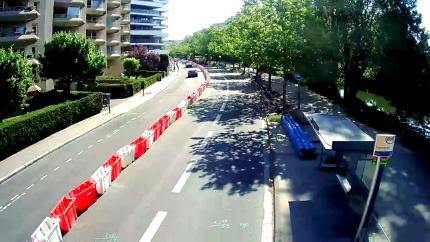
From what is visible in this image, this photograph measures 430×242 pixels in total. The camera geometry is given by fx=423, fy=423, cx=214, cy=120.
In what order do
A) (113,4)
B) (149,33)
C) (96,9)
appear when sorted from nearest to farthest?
(96,9), (113,4), (149,33)

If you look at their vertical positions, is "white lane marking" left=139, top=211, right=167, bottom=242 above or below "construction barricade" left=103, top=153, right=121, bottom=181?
below

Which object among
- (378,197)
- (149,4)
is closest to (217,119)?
(378,197)

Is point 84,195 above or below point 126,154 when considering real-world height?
below

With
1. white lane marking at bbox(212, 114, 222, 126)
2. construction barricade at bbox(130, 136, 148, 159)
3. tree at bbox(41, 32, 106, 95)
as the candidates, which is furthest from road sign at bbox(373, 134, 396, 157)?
tree at bbox(41, 32, 106, 95)

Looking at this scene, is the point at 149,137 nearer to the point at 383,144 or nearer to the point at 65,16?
the point at 383,144

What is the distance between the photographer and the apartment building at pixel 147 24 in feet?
431

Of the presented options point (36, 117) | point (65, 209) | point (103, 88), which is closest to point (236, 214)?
point (65, 209)

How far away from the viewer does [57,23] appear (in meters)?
51.5

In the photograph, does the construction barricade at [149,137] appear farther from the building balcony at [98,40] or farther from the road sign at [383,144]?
the building balcony at [98,40]

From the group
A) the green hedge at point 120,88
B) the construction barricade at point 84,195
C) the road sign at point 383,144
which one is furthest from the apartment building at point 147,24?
the road sign at point 383,144

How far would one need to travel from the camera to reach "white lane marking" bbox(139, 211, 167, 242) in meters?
12.4

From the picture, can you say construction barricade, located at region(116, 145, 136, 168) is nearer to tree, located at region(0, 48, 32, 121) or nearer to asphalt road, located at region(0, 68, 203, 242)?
asphalt road, located at region(0, 68, 203, 242)

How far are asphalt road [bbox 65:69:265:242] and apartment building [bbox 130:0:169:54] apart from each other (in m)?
108

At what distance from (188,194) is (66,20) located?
1673 inches
